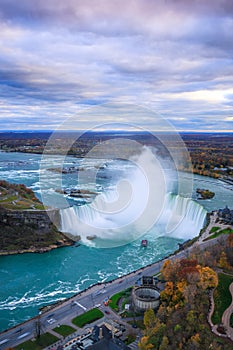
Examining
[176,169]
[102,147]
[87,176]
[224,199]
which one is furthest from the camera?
[102,147]

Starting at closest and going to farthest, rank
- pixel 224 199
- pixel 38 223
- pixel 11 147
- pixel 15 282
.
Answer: pixel 15 282 → pixel 38 223 → pixel 224 199 → pixel 11 147

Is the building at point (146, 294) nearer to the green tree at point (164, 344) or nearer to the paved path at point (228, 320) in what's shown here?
the paved path at point (228, 320)

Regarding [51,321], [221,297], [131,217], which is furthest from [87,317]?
[131,217]

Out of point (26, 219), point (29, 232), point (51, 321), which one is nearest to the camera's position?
point (51, 321)

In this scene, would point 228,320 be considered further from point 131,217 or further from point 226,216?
point 131,217

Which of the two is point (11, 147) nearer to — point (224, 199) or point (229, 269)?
point (224, 199)

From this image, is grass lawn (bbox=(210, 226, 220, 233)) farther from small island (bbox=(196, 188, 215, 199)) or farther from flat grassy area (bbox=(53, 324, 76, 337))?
flat grassy area (bbox=(53, 324, 76, 337))

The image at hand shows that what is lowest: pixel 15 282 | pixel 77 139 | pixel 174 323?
pixel 15 282

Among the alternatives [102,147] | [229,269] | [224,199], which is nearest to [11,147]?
[102,147]
